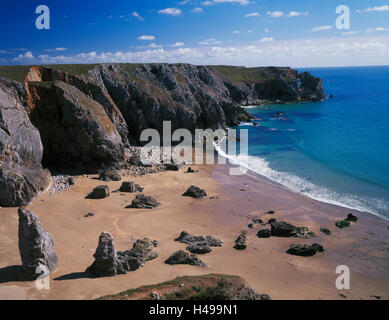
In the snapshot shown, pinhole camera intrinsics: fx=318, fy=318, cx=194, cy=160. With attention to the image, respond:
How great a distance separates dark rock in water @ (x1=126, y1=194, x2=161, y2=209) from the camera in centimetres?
2761

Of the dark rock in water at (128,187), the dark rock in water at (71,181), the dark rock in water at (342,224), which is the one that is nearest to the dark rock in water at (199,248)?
the dark rock in water at (342,224)

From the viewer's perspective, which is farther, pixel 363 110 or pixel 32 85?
pixel 363 110

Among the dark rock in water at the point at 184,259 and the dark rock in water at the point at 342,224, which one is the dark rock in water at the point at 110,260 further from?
the dark rock in water at the point at 342,224

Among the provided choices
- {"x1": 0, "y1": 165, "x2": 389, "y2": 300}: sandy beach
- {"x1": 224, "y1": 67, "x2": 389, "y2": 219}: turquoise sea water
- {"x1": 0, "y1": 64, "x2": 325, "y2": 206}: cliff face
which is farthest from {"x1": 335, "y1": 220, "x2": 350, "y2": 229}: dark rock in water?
{"x1": 0, "y1": 64, "x2": 325, "y2": 206}: cliff face

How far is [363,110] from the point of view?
94.8 m

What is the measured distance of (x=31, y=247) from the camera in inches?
587

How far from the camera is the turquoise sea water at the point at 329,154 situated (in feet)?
112

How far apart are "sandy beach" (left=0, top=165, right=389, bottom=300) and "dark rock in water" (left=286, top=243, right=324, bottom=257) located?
0.40 meters

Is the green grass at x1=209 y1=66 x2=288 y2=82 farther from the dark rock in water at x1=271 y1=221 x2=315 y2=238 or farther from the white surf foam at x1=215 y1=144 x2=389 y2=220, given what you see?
the dark rock in water at x1=271 y1=221 x2=315 y2=238

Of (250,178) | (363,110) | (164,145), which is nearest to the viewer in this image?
(250,178)

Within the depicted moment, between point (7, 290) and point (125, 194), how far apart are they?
1713 cm
